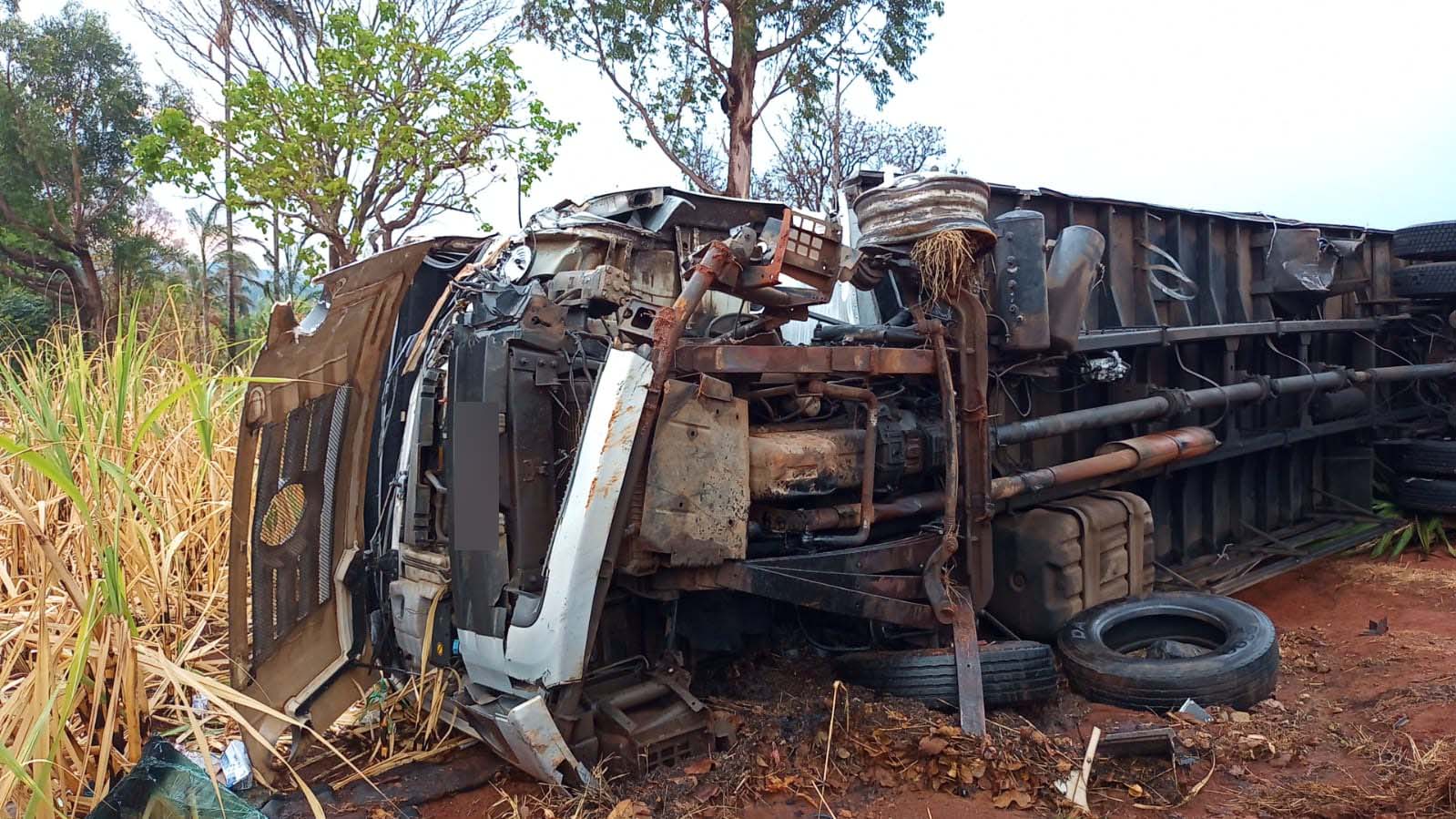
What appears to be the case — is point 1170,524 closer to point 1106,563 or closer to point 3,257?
point 1106,563

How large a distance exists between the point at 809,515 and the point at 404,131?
8637mm

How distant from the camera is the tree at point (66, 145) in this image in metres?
14.6

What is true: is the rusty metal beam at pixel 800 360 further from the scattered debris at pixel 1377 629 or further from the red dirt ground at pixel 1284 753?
the scattered debris at pixel 1377 629

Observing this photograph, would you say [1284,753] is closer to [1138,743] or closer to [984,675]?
[1138,743]

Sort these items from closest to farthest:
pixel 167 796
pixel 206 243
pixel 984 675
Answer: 1. pixel 167 796
2. pixel 984 675
3. pixel 206 243

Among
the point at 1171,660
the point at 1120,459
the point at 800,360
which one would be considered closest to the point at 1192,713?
the point at 1171,660

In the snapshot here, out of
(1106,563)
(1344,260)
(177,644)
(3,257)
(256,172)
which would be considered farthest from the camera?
(3,257)

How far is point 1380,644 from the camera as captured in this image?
497 cm

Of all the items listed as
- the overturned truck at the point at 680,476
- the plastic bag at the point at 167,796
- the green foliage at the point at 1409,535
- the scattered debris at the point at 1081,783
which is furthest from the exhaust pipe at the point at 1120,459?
the plastic bag at the point at 167,796

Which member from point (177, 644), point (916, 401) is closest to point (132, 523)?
point (177, 644)

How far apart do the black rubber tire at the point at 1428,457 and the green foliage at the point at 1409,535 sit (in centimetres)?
34

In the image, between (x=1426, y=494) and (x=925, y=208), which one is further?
(x=1426, y=494)

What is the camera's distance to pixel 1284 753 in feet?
11.3

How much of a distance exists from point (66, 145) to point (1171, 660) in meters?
17.4
